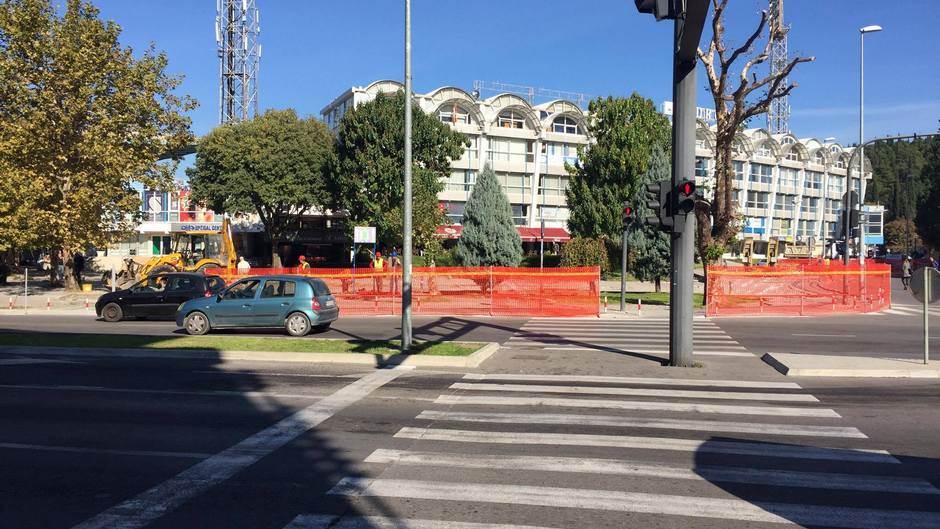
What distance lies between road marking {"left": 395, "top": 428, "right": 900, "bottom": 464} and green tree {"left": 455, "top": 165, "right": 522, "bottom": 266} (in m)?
28.8

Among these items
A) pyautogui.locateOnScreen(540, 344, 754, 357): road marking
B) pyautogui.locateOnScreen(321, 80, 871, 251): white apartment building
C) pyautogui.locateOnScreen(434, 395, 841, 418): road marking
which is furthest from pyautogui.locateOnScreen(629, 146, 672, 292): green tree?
pyautogui.locateOnScreen(434, 395, 841, 418): road marking

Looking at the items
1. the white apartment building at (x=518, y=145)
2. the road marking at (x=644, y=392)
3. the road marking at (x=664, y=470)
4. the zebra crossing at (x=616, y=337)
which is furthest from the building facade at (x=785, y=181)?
the road marking at (x=664, y=470)

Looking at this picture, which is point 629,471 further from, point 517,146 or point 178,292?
point 517,146

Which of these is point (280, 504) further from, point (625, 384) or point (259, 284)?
point (259, 284)

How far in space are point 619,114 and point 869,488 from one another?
40.0 metres

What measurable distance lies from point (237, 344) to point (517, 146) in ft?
169

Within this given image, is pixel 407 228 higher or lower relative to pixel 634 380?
higher

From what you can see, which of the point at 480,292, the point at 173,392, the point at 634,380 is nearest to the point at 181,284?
the point at 480,292

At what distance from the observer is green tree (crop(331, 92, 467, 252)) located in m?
42.9

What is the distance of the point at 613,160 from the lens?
143 ft

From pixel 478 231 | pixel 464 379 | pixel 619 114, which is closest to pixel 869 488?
pixel 464 379

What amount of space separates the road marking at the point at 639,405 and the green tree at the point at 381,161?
32.2m

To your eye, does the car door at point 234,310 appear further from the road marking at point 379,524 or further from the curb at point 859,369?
the road marking at point 379,524

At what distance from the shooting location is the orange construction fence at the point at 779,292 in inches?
952
